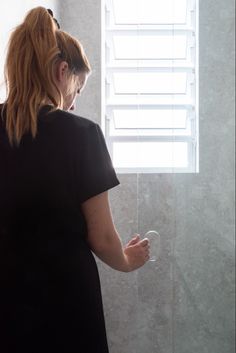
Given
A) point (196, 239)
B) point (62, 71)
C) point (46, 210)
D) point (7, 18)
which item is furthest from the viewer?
point (196, 239)

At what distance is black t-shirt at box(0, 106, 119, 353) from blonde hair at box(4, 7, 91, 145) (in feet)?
0.13

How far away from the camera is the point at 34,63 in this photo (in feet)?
3.04

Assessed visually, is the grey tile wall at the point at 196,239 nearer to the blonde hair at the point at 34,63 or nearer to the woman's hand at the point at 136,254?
the woman's hand at the point at 136,254

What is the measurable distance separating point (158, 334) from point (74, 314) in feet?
2.56

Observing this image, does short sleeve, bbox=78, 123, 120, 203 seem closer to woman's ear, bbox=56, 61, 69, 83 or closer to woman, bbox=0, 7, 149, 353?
woman, bbox=0, 7, 149, 353

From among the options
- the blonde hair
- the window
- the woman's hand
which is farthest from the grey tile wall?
the blonde hair

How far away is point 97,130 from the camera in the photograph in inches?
35.9

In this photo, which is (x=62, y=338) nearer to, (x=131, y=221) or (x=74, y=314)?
(x=74, y=314)

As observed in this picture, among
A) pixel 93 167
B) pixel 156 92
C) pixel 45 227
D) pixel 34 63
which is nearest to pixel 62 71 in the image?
pixel 34 63

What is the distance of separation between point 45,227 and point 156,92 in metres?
0.98

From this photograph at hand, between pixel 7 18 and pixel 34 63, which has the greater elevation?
pixel 7 18

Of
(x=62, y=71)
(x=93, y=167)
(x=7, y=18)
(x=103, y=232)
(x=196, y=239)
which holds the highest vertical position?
(x=7, y=18)

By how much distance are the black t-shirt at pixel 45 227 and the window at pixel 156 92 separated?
2.59 feet

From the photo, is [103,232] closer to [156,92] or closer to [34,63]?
[34,63]
